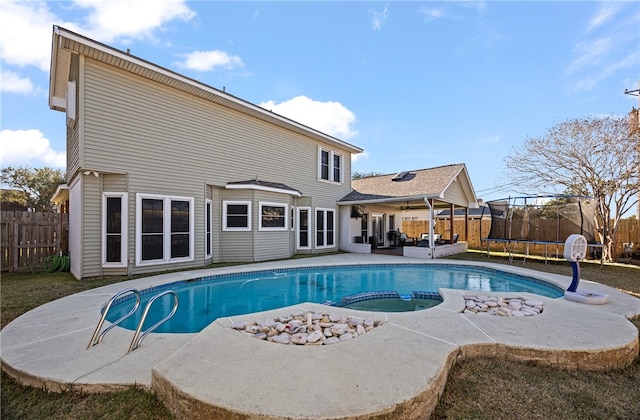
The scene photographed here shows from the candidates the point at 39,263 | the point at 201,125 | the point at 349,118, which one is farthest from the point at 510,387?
the point at 349,118

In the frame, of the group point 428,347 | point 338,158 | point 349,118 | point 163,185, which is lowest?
point 428,347

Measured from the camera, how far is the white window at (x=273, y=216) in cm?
1145

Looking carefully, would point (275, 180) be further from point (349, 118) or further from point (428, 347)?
point (349, 118)

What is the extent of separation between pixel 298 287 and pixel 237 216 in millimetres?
4158

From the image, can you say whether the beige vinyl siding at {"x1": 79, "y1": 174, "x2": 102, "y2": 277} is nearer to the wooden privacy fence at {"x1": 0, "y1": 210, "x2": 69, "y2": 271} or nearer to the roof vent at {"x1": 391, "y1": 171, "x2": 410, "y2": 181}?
the wooden privacy fence at {"x1": 0, "y1": 210, "x2": 69, "y2": 271}

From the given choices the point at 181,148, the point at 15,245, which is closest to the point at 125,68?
the point at 181,148

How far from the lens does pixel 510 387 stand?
9.26 feet

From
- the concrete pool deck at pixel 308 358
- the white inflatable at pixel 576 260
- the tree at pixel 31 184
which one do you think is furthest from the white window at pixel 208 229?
the tree at pixel 31 184

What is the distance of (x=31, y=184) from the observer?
26.5 meters

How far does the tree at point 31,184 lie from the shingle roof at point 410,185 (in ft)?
89.0

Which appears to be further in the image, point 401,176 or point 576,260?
point 401,176

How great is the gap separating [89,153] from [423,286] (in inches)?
377

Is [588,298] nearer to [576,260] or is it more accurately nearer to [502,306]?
[576,260]

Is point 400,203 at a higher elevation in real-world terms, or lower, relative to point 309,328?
higher
